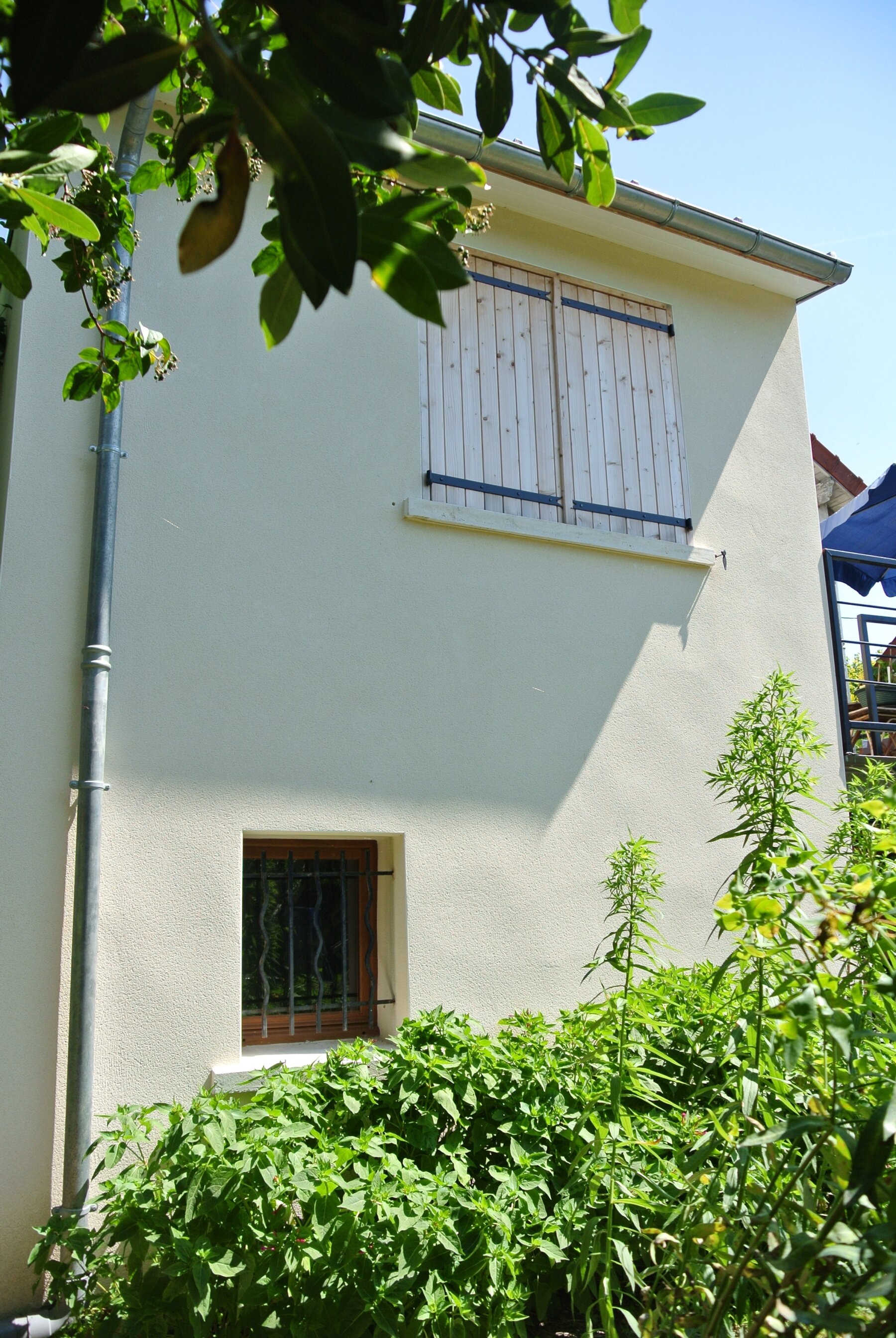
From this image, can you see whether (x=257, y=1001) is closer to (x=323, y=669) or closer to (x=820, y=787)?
(x=323, y=669)

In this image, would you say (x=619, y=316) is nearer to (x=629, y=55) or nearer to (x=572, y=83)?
(x=629, y=55)

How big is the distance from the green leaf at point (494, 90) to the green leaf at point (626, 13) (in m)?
0.16

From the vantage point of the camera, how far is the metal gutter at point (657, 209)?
4.86 metres

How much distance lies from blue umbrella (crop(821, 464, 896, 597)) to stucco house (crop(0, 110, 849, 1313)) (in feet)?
4.78

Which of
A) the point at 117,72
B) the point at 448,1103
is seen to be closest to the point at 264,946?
the point at 448,1103

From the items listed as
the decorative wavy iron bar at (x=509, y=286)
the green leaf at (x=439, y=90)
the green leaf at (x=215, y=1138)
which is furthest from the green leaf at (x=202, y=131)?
the decorative wavy iron bar at (x=509, y=286)

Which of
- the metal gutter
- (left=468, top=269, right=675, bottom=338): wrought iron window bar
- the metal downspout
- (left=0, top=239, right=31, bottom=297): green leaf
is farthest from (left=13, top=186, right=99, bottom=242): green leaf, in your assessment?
(left=468, top=269, right=675, bottom=338): wrought iron window bar

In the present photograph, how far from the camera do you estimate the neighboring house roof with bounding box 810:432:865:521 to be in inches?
460

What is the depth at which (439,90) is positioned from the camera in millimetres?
1667

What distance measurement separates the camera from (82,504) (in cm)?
406

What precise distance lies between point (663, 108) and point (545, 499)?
376 cm

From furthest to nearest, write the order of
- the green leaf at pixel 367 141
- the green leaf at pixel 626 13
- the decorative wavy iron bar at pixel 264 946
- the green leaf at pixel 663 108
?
the decorative wavy iron bar at pixel 264 946 → the green leaf at pixel 663 108 → the green leaf at pixel 626 13 → the green leaf at pixel 367 141

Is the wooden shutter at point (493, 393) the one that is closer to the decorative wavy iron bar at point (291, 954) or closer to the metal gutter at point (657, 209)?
the metal gutter at point (657, 209)

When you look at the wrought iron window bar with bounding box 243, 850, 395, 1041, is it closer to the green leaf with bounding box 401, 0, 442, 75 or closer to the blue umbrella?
the green leaf with bounding box 401, 0, 442, 75
